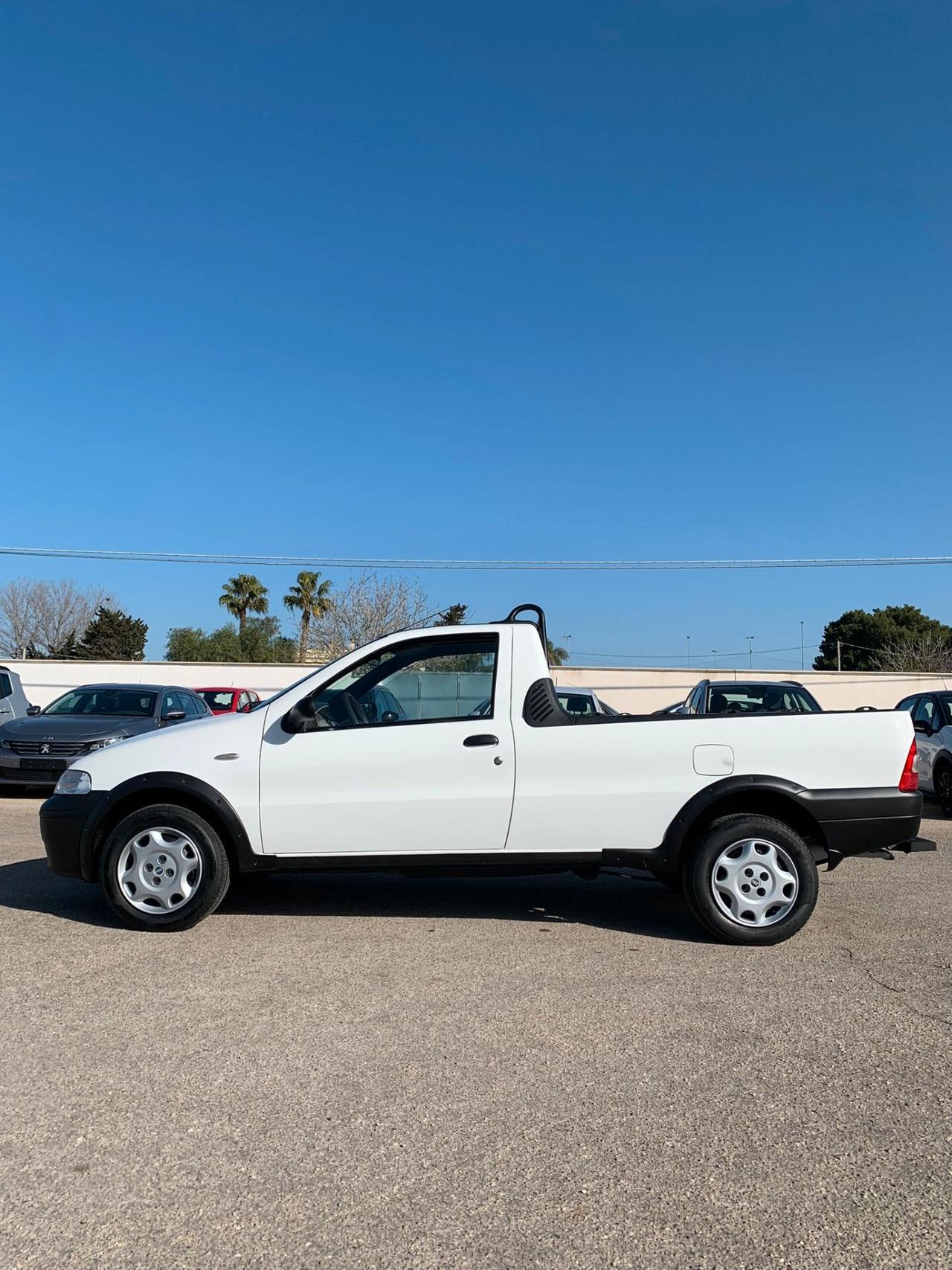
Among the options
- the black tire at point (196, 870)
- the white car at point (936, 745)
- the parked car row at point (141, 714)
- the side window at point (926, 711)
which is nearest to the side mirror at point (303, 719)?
the black tire at point (196, 870)

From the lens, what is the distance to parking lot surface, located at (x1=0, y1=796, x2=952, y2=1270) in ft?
8.59

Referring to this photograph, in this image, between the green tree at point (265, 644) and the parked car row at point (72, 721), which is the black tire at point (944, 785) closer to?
the parked car row at point (72, 721)

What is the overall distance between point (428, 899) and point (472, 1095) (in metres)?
3.13

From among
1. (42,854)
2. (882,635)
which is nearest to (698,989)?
(42,854)

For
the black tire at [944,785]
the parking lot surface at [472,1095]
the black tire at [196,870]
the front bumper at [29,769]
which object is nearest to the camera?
Result: the parking lot surface at [472,1095]

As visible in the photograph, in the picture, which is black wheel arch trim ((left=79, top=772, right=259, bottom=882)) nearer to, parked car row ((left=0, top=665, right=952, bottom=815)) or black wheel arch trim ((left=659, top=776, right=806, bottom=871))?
black wheel arch trim ((left=659, top=776, right=806, bottom=871))

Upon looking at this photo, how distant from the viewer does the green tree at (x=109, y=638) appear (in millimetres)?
59844

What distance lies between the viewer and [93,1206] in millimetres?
2732

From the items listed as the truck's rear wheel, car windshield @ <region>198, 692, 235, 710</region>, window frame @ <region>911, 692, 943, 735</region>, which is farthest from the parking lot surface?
car windshield @ <region>198, 692, 235, 710</region>

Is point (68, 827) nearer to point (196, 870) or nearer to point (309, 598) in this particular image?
point (196, 870)

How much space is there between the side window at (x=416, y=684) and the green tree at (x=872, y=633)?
2462 inches

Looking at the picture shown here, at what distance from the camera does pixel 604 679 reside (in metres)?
37.1

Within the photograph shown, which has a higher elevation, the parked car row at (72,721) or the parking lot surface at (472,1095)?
the parked car row at (72,721)

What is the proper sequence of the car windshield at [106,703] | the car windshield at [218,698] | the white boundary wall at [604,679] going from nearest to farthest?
the car windshield at [106,703] < the car windshield at [218,698] < the white boundary wall at [604,679]
